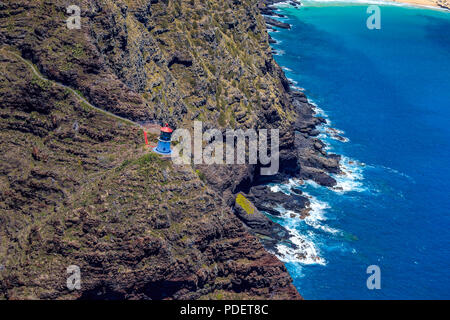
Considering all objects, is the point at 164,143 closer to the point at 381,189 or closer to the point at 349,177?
the point at 349,177

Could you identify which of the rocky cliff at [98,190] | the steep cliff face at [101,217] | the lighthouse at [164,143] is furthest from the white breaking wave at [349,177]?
the lighthouse at [164,143]

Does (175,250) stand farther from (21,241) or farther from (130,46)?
(130,46)

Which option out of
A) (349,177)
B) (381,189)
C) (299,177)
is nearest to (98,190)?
(299,177)

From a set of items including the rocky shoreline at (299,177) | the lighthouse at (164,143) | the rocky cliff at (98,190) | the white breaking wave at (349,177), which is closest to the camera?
the rocky cliff at (98,190)

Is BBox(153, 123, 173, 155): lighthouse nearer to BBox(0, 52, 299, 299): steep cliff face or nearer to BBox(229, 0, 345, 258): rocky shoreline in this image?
BBox(0, 52, 299, 299): steep cliff face

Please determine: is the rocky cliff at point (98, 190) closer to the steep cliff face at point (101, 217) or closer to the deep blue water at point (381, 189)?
the steep cliff face at point (101, 217)

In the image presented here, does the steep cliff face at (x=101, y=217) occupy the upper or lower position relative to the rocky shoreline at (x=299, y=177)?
upper
